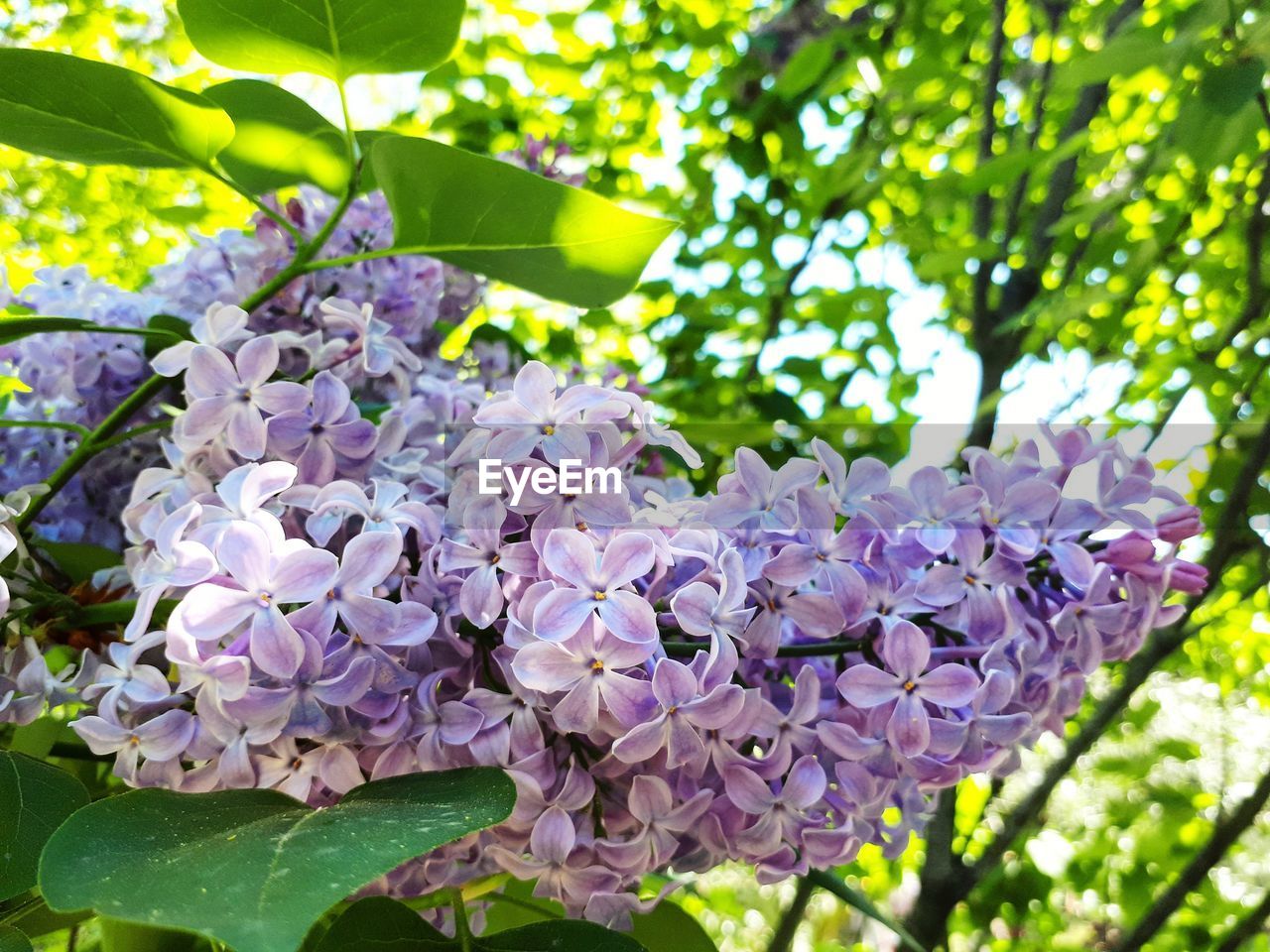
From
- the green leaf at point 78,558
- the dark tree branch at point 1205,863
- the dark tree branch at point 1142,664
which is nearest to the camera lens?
the green leaf at point 78,558

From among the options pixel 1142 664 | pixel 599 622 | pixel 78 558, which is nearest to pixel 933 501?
pixel 599 622

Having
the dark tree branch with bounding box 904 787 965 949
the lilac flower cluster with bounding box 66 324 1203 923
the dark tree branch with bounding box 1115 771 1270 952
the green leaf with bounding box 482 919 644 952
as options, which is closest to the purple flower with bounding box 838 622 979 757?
the lilac flower cluster with bounding box 66 324 1203 923

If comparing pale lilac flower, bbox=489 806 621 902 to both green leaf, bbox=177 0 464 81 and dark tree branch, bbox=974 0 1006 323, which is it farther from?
dark tree branch, bbox=974 0 1006 323

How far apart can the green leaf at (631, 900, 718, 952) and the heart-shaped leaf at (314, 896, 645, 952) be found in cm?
7

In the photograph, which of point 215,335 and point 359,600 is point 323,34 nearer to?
point 215,335

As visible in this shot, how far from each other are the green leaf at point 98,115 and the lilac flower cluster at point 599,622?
9cm

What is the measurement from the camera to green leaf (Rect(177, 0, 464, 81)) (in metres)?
0.38

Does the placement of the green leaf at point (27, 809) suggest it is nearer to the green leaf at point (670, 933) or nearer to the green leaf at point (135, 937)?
the green leaf at point (135, 937)

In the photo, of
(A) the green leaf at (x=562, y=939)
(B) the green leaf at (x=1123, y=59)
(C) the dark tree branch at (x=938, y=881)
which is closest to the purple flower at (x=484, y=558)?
(A) the green leaf at (x=562, y=939)

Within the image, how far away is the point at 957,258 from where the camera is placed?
78 centimetres

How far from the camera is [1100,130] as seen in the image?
44.3 inches

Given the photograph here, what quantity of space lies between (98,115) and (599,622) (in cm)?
27

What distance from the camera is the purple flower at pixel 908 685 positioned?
0.33m

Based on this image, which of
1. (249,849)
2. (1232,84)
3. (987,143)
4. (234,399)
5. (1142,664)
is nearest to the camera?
(249,849)
